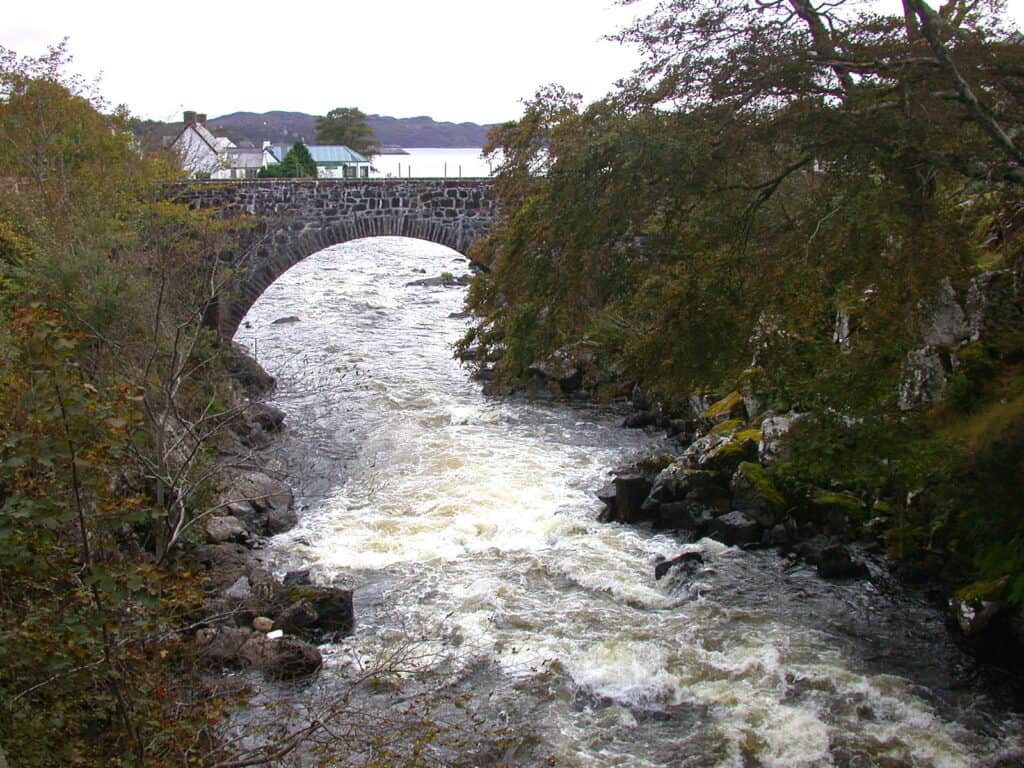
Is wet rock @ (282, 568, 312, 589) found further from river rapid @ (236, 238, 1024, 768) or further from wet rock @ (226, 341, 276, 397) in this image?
wet rock @ (226, 341, 276, 397)

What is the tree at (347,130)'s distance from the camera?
8269cm

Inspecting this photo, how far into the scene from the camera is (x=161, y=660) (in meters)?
7.48

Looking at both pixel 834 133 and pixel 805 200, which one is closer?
pixel 834 133

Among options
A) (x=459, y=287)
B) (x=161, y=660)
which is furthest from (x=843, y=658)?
(x=459, y=287)

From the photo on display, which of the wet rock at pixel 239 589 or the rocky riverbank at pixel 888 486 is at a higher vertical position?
the rocky riverbank at pixel 888 486

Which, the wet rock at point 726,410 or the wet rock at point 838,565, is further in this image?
the wet rock at point 726,410

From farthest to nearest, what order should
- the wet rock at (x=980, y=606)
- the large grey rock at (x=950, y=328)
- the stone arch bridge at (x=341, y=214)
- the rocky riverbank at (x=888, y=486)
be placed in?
the stone arch bridge at (x=341, y=214), the large grey rock at (x=950, y=328), the rocky riverbank at (x=888, y=486), the wet rock at (x=980, y=606)

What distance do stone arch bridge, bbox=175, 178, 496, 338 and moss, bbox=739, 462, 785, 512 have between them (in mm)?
11962

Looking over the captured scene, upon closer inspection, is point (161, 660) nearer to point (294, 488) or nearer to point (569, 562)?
point (569, 562)

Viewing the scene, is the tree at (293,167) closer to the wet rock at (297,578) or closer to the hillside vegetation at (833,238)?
the wet rock at (297,578)

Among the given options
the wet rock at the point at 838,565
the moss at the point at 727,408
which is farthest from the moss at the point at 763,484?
the moss at the point at 727,408

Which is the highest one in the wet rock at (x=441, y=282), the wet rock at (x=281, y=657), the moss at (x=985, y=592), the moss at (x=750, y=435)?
the wet rock at (x=441, y=282)

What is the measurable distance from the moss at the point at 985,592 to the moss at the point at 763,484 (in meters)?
3.49

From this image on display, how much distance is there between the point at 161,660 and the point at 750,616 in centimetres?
723
